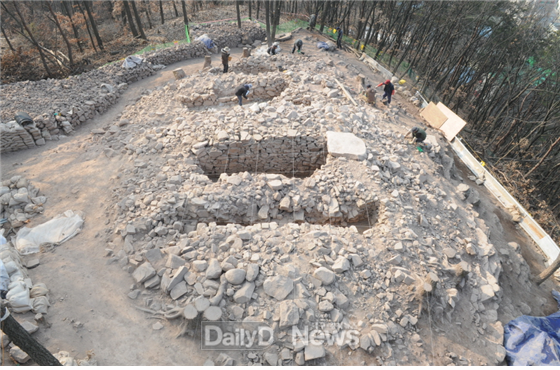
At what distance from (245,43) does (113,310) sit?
590 inches

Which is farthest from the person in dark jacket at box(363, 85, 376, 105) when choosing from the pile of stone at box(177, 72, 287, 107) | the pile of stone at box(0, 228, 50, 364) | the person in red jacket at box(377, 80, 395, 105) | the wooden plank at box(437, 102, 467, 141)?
the pile of stone at box(0, 228, 50, 364)

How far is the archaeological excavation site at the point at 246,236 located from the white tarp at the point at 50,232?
26mm

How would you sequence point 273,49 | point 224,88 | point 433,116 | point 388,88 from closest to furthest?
point 388,88 → point 224,88 → point 433,116 → point 273,49

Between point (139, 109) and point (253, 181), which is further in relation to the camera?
point (139, 109)

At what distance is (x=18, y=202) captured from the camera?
5.92 metres

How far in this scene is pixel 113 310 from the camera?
14.4ft

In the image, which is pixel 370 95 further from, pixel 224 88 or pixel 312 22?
pixel 312 22

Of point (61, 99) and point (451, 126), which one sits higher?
point (61, 99)

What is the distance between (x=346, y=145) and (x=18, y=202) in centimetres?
777

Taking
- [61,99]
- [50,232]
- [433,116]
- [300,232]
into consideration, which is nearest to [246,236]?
[300,232]

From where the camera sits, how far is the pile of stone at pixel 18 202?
5.68 metres

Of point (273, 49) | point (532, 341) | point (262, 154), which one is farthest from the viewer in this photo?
point (273, 49)

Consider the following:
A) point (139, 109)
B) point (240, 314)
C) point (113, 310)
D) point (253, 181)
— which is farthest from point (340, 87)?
point (113, 310)

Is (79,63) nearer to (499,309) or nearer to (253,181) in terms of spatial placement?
(253,181)
